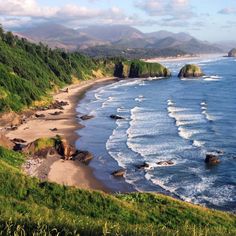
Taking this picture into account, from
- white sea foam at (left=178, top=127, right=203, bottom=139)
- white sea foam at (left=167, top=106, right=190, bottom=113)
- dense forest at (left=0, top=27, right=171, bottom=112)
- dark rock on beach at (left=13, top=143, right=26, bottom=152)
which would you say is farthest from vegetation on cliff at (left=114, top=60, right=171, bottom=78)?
dark rock on beach at (left=13, top=143, right=26, bottom=152)

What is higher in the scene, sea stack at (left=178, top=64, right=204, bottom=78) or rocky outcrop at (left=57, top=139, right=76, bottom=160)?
rocky outcrop at (left=57, top=139, right=76, bottom=160)

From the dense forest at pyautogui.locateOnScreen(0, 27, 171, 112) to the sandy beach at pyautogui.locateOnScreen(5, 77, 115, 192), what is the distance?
5.33 metres

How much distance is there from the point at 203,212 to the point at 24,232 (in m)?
22.1

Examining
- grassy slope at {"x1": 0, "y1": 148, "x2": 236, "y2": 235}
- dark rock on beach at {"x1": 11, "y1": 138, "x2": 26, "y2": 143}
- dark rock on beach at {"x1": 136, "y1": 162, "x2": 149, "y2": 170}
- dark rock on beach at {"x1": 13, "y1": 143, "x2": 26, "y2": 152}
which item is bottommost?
dark rock on beach at {"x1": 136, "y1": 162, "x2": 149, "y2": 170}

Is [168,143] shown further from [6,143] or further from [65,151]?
[6,143]

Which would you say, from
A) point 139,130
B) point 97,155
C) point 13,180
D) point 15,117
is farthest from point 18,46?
point 13,180

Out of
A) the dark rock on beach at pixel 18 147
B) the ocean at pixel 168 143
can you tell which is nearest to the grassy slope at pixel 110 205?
the ocean at pixel 168 143

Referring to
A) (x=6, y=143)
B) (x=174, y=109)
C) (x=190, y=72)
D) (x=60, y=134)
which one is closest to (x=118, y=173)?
(x=6, y=143)

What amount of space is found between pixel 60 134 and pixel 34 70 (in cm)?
5734

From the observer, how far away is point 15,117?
74.7m

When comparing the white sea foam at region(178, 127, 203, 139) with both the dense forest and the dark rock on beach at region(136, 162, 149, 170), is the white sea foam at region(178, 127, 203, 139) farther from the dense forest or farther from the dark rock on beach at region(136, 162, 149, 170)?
the dense forest

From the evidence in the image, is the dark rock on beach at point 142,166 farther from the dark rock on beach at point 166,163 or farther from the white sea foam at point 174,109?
the white sea foam at point 174,109

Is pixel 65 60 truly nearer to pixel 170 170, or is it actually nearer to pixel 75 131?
pixel 75 131

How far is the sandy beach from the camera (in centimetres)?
4512
